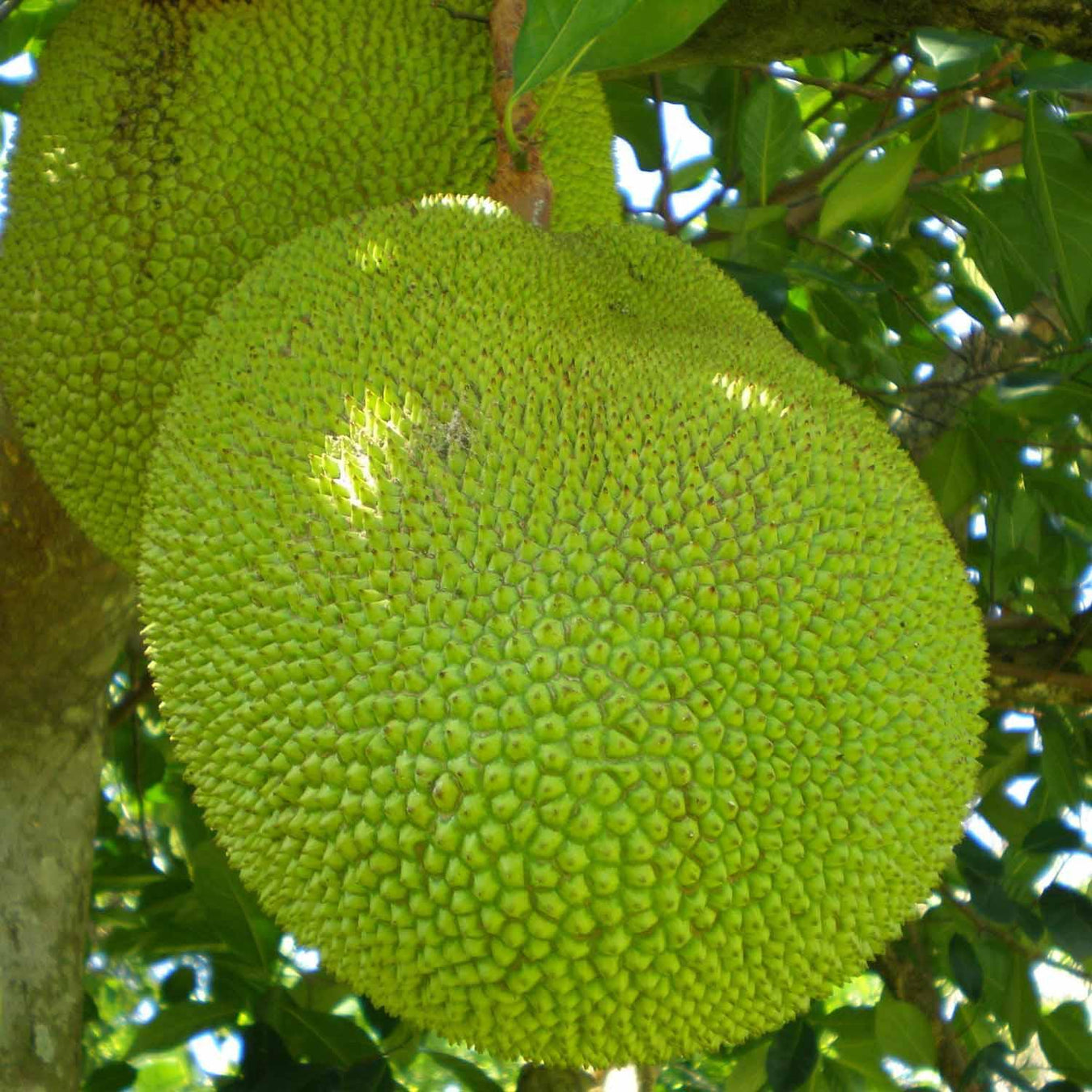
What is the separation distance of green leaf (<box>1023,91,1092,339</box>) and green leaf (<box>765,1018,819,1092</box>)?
97 cm

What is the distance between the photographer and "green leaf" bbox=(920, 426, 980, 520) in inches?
72.6

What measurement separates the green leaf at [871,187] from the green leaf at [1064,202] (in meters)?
0.19

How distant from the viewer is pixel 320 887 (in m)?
0.89

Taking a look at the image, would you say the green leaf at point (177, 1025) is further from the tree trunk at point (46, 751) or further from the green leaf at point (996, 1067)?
the green leaf at point (996, 1067)

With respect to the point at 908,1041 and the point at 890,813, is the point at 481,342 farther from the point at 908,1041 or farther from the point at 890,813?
the point at 908,1041

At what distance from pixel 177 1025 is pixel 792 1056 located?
0.87 meters

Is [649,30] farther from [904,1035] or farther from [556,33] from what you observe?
[904,1035]

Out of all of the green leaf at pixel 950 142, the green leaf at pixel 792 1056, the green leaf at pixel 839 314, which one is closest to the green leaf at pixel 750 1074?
the green leaf at pixel 792 1056

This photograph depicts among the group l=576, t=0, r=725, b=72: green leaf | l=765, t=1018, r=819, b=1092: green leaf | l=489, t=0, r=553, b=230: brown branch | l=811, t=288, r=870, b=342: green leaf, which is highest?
l=576, t=0, r=725, b=72: green leaf

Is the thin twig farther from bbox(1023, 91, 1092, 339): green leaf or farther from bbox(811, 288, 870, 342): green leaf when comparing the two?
bbox(1023, 91, 1092, 339): green leaf

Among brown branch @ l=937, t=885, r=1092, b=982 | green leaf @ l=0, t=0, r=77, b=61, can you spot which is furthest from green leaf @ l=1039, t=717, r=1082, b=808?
green leaf @ l=0, t=0, r=77, b=61

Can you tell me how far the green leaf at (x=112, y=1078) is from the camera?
1.86 m

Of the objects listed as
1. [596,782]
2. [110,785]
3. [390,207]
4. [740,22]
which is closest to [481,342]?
[390,207]

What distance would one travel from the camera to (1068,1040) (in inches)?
69.1
